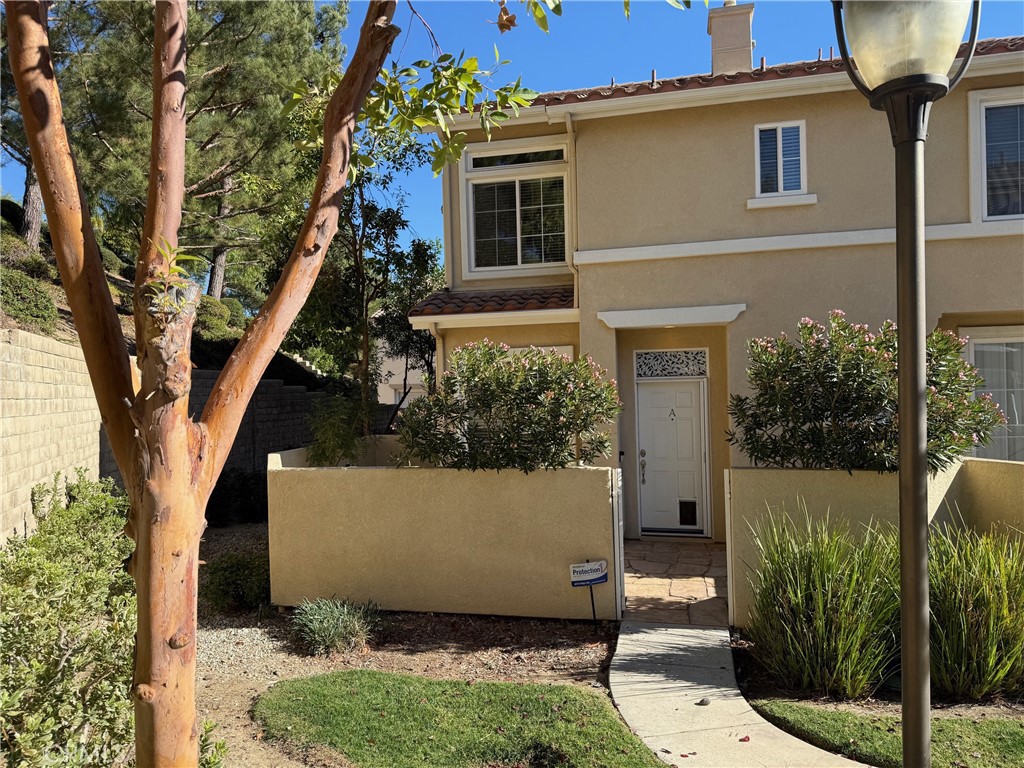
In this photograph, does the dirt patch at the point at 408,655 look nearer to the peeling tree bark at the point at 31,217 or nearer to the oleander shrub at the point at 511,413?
the oleander shrub at the point at 511,413

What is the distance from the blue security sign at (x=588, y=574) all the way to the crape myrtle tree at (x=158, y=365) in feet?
15.3

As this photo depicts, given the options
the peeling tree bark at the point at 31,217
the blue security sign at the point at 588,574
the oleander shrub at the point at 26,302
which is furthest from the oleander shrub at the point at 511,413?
the peeling tree bark at the point at 31,217

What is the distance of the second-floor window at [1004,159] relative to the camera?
29.0ft

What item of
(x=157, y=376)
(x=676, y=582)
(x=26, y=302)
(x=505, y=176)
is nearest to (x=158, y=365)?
(x=157, y=376)

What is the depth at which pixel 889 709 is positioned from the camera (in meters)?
5.07

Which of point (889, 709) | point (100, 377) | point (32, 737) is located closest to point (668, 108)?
point (889, 709)

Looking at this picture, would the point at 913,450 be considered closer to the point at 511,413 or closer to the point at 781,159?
Result: the point at 511,413

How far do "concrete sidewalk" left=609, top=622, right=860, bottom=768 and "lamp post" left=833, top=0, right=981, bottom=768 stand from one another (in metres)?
1.92

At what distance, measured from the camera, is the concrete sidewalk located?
4.48m

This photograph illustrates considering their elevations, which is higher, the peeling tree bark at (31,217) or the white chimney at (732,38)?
the white chimney at (732,38)

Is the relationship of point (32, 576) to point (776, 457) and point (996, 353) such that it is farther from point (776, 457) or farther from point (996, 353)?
point (996, 353)

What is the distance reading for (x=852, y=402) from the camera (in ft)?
21.5

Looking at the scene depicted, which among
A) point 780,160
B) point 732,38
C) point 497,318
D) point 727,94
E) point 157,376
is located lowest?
point 157,376

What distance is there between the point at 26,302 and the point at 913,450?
14150 millimetres
